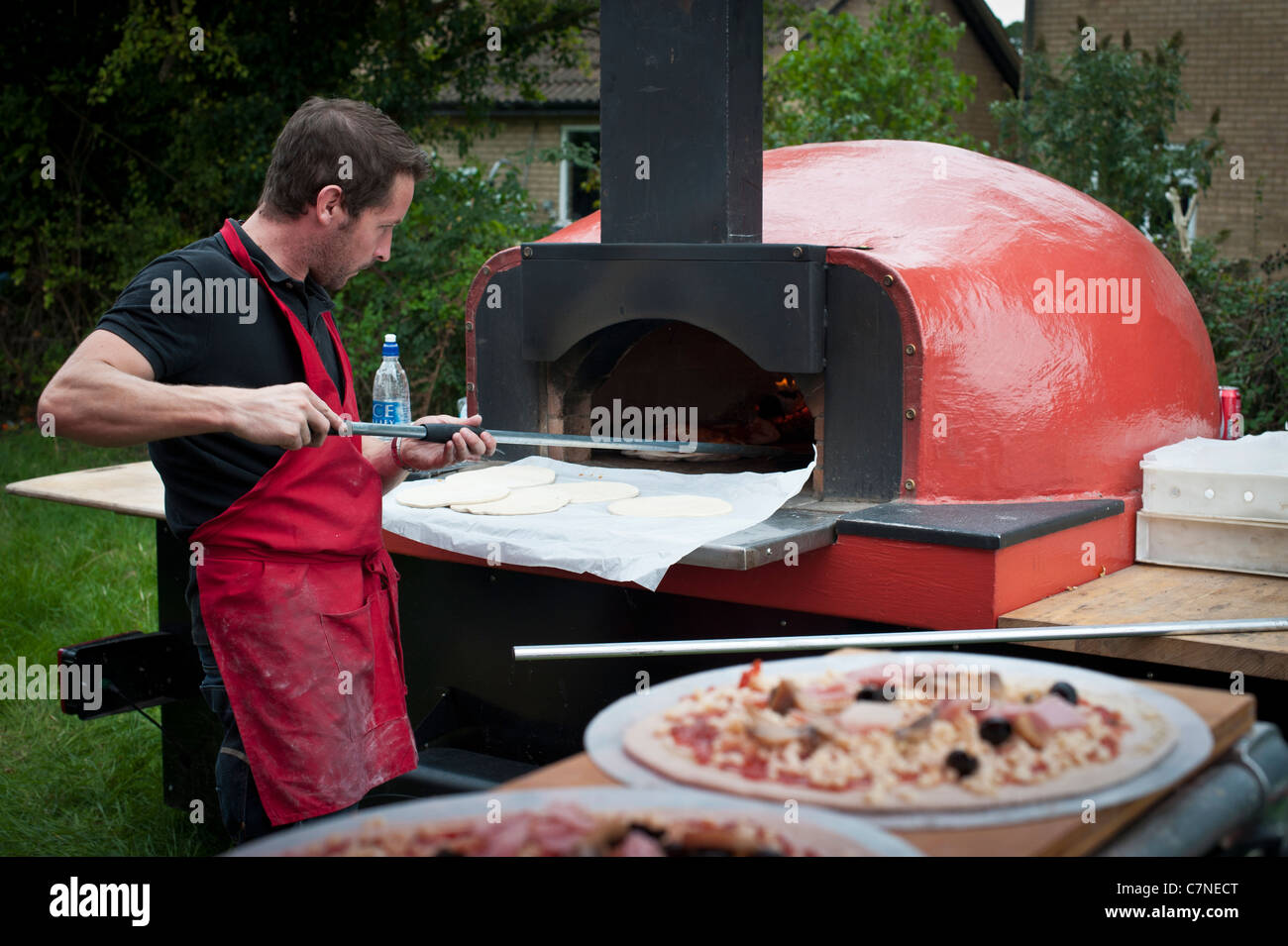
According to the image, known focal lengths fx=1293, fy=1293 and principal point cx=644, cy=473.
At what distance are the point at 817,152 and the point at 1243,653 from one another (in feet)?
7.12

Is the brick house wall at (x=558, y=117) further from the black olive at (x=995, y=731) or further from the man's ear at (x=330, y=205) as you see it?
the black olive at (x=995, y=731)

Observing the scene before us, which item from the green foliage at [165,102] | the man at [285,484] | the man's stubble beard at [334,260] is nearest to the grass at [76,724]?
the man at [285,484]

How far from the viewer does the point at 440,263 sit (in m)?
7.97

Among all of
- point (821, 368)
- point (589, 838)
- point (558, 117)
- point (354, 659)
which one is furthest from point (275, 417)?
point (558, 117)

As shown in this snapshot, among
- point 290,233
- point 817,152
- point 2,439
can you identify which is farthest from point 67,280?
point 290,233

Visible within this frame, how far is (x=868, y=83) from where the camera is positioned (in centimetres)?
860

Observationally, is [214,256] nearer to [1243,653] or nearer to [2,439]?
[1243,653]

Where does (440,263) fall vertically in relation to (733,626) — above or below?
above

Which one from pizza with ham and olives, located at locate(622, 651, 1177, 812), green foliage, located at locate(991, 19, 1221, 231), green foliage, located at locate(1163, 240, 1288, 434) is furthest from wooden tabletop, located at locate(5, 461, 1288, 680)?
green foliage, located at locate(991, 19, 1221, 231)

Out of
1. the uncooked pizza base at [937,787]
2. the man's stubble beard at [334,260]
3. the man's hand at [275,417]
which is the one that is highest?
the man's stubble beard at [334,260]

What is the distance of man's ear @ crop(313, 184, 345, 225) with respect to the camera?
2.40 meters

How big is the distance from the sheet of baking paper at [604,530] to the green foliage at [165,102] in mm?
5859

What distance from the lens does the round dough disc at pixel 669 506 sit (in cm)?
302

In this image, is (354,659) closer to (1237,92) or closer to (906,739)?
(906,739)
